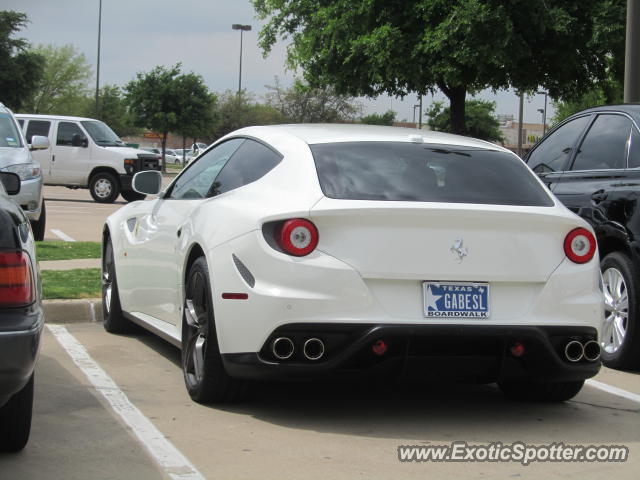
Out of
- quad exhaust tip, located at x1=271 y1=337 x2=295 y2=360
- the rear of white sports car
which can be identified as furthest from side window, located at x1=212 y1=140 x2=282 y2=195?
quad exhaust tip, located at x1=271 y1=337 x2=295 y2=360

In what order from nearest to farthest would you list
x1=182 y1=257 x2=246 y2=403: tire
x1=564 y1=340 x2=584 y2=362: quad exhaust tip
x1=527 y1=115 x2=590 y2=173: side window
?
x1=564 y1=340 x2=584 y2=362: quad exhaust tip < x1=182 y1=257 x2=246 y2=403: tire < x1=527 y1=115 x2=590 y2=173: side window

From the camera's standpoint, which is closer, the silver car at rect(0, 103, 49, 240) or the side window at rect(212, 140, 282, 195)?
the side window at rect(212, 140, 282, 195)

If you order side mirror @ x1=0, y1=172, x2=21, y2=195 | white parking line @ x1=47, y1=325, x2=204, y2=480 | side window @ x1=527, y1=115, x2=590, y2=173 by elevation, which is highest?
side window @ x1=527, y1=115, x2=590, y2=173

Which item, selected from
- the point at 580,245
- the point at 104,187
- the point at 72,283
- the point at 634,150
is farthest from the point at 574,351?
the point at 104,187

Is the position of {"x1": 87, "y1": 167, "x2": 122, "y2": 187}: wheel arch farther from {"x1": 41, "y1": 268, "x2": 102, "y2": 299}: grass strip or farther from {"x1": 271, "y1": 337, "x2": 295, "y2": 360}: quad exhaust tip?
{"x1": 271, "y1": 337, "x2": 295, "y2": 360}: quad exhaust tip

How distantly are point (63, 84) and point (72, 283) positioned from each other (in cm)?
7882

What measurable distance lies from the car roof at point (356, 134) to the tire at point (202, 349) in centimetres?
92

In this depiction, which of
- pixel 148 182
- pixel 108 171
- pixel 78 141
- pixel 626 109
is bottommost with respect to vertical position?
pixel 148 182

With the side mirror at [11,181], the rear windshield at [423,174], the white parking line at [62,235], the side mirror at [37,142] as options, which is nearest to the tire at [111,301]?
the side mirror at [11,181]

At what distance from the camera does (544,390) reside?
6.10 m

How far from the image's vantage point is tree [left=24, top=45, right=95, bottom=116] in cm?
8494

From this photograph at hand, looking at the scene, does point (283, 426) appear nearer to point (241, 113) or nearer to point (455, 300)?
point (455, 300)

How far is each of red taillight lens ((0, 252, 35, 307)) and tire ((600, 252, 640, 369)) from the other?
13.3ft

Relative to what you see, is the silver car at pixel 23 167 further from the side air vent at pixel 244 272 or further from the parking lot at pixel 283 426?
the side air vent at pixel 244 272
